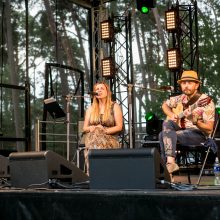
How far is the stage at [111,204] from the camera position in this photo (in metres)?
2.26

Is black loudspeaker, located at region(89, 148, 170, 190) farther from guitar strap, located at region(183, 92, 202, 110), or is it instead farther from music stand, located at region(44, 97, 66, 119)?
music stand, located at region(44, 97, 66, 119)

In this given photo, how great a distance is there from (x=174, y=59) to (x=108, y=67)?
137 centimetres

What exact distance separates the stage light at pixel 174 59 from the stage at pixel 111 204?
7.02 m

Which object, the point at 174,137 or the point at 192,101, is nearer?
the point at 174,137

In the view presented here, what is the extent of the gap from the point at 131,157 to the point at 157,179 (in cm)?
21

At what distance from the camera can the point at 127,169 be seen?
283cm

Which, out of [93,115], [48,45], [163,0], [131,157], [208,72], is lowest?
[131,157]

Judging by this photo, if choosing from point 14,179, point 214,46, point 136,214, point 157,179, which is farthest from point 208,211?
point 214,46

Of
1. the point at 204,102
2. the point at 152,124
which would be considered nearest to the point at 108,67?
the point at 152,124

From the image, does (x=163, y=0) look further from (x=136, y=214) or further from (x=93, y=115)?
(x=136, y=214)

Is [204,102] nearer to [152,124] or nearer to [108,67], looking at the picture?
[152,124]

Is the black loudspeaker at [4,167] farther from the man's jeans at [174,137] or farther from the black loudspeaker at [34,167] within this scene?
the man's jeans at [174,137]

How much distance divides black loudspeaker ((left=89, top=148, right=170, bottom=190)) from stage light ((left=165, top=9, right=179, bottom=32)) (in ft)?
22.5

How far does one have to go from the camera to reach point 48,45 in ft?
90.9
